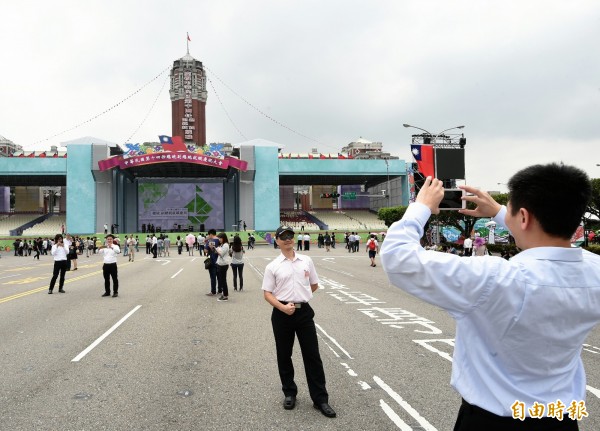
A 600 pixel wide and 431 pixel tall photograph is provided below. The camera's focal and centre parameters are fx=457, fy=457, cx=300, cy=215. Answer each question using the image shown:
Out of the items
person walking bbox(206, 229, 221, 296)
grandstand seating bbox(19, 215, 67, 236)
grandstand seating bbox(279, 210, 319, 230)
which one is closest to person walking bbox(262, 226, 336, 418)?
person walking bbox(206, 229, 221, 296)

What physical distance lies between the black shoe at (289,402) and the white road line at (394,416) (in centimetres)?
85

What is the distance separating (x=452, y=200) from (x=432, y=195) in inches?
12.7

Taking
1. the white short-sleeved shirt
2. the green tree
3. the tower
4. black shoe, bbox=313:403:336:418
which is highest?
the tower

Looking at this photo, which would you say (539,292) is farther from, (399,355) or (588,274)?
(399,355)

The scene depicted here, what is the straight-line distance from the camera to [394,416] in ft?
13.7

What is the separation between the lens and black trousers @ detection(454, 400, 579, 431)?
1.74m

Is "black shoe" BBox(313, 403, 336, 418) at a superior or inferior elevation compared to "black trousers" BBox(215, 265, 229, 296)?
inferior

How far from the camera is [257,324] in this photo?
851 centimetres

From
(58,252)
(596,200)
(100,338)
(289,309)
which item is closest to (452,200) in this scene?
(289,309)

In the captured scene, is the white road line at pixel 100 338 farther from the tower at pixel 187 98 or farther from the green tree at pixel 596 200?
the tower at pixel 187 98

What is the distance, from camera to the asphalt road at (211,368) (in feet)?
13.8

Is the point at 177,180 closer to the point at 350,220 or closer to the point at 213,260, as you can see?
the point at 350,220

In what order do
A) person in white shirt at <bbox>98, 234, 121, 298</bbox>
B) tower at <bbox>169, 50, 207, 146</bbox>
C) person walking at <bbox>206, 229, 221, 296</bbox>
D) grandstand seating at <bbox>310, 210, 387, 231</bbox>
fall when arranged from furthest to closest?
tower at <bbox>169, 50, 207, 146</bbox> < grandstand seating at <bbox>310, 210, 387, 231</bbox> < person walking at <bbox>206, 229, 221, 296</bbox> < person in white shirt at <bbox>98, 234, 121, 298</bbox>

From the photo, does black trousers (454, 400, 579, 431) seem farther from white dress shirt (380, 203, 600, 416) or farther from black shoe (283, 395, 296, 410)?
black shoe (283, 395, 296, 410)
